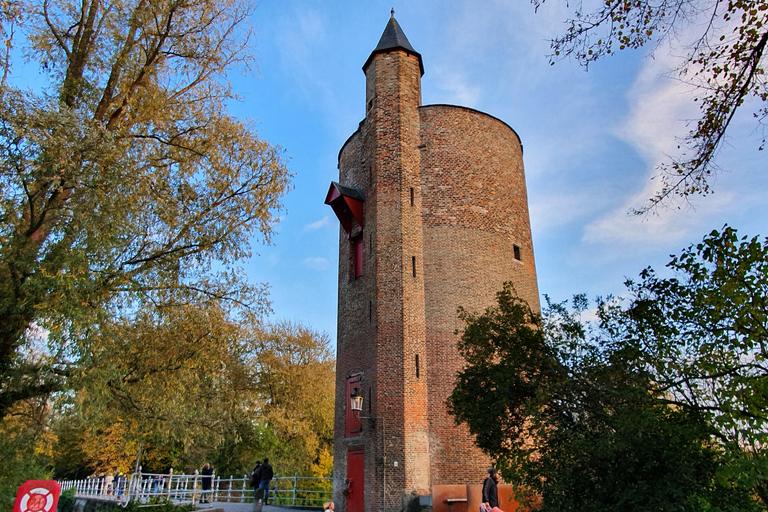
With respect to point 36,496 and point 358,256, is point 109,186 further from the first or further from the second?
point 358,256

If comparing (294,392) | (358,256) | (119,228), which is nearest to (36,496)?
(119,228)

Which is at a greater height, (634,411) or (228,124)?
(228,124)

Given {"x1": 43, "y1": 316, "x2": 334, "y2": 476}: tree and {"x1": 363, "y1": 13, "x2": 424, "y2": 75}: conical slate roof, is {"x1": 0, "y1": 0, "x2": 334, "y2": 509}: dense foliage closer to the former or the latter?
{"x1": 43, "y1": 316, "x2": 334, "y2": 476}: tree

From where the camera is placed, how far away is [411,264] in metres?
16.1

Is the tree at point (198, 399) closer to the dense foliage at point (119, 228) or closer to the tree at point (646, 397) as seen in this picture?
the dense foliage at point (119, 228)

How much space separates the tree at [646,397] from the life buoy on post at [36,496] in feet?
20.2

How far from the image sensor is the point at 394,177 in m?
17.0

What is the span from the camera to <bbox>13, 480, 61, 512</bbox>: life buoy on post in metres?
6.08

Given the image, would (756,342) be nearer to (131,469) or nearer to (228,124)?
(228,124)

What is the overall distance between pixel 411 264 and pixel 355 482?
21.2 feet

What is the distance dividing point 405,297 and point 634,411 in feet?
29.8

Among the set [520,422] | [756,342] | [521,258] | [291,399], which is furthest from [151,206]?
[291,399]

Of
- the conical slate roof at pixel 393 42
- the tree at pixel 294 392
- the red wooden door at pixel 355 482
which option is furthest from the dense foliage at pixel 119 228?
the tree at pixel 294 392

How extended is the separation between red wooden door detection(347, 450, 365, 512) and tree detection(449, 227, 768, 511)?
6932 mm
